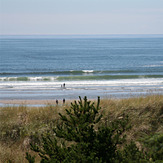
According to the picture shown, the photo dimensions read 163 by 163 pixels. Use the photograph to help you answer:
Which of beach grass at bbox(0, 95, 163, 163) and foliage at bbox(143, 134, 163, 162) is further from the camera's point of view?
beach grass at bbox(0, 95, 163, 163)

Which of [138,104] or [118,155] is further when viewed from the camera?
[138,104]

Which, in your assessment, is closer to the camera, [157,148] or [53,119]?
[157,148]

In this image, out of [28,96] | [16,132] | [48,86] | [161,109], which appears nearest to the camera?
[16,132]

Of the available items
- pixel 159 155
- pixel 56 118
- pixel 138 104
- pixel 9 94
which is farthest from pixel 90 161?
pixel 9 94

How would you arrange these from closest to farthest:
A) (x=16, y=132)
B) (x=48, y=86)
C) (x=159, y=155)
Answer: (x=159, y=155) < (x=16, y=132) < (x=48, y=86)

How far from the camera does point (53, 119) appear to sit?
398 inches

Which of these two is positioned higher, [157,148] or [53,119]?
[157,148]

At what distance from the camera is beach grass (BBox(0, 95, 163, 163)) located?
9438mm

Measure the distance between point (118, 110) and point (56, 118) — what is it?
7.20 feet

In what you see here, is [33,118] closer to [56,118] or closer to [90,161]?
[56,118]

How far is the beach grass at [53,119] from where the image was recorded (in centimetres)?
944

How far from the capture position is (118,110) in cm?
1026

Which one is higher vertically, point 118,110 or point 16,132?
point 118,110

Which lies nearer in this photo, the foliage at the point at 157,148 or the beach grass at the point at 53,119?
the foliage at the point at 157,148
